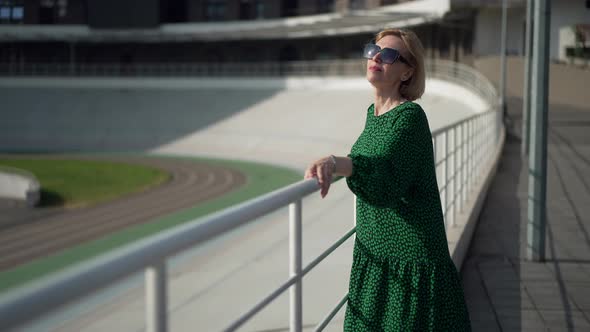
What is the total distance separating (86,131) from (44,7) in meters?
20.2

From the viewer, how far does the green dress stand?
9.64 ft

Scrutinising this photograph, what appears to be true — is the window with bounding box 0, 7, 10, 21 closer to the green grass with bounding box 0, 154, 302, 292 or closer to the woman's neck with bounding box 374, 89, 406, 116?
the green grass with bounding box 0, 154, 302, 292

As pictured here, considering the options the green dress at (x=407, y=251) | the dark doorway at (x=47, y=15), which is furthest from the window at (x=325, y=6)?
the green dress at (x=407, y=251)

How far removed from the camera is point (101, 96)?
53219 millimetres

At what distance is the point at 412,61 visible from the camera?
3.13m

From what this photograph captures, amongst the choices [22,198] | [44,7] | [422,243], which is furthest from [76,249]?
[44,7]

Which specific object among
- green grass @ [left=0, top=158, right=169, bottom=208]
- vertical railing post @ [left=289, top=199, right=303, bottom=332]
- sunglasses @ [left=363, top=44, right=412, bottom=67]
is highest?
sunglasses @ [left=363, top=44, right=412, bottom=67]

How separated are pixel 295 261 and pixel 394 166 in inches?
21.8

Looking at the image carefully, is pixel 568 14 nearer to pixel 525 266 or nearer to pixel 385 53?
pixel 525 266

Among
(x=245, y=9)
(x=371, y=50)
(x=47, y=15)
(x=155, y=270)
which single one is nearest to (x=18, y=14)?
(x=47, y=15)

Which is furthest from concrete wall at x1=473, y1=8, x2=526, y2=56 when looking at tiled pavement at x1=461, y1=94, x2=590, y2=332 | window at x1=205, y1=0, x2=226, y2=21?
tiled pavement at x1=461, y1=94, x2=590, y2=332

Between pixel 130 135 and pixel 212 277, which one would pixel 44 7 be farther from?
pixel 212 277

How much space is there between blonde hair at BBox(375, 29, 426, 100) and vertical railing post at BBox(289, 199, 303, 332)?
672mm

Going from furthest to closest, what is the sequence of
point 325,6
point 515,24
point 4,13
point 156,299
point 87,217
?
point 4,13, point 325,6, point 515,24, point 87,217, point 156,299
